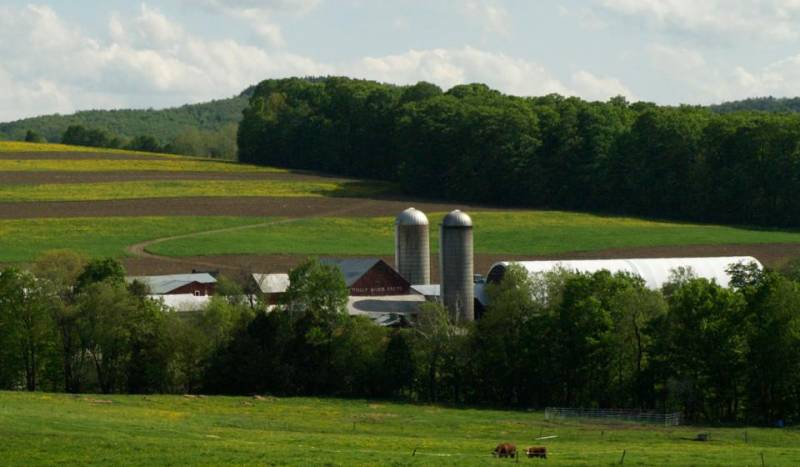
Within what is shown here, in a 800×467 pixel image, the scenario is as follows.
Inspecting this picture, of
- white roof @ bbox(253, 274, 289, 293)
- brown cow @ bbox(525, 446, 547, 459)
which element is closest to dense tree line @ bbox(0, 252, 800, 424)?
white roof @ bbox(253, 274, 289, 293)

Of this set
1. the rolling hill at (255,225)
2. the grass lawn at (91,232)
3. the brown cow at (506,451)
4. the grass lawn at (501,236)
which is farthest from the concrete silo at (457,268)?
the brown cow at (506,451)

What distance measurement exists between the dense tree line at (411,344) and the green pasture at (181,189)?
226ft

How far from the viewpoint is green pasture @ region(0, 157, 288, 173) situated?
6590 inches

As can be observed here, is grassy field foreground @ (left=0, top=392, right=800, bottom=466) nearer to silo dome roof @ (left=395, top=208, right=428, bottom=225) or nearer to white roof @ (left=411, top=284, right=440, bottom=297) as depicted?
white roof @ (left=411, top=284, right=440, bottom=297)

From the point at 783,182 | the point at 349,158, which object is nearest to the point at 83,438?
the point at 783,182

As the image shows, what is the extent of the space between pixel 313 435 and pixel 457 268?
35040 mm

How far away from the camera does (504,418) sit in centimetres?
6244

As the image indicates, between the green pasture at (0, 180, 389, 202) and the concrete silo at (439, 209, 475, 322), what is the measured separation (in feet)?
218

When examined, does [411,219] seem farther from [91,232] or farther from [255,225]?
[255,225]

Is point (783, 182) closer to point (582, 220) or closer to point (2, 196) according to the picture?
point (582, 220)

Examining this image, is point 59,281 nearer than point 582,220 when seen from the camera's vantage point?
Yes

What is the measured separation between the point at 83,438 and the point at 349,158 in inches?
5859

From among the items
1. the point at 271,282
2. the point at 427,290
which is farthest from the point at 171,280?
the point at 427,290

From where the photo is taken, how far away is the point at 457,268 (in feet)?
276
